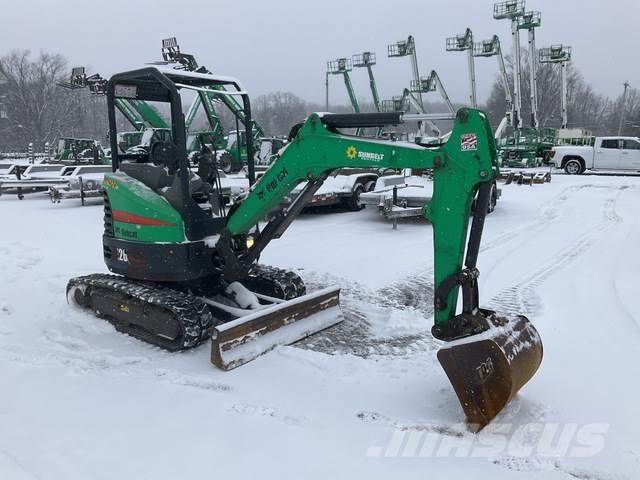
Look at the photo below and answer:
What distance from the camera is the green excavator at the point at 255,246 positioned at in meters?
3.55

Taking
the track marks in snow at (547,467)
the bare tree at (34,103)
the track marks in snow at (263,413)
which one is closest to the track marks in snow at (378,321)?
the track marks in snow at (263,413)

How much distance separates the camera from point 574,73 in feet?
246

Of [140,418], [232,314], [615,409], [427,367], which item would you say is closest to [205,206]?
[232,314]

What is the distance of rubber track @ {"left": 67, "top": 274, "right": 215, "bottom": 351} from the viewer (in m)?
4.74

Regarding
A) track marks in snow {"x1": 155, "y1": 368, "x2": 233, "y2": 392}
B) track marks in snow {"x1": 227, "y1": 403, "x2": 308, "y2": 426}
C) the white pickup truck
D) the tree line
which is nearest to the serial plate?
track marks in snow {"x1": 155, "y1": 368, "x2": 233, "y2": 392}

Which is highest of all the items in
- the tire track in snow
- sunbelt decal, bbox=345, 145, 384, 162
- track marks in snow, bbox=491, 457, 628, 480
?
sunbelt decal, bbox=345, 145, 384, 162

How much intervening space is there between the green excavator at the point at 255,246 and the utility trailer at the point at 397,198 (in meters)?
5.54

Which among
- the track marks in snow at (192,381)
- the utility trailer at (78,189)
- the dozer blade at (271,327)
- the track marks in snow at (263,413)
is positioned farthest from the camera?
the utility trailer at (78,189)

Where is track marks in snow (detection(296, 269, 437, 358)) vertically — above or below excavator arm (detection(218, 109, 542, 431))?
below

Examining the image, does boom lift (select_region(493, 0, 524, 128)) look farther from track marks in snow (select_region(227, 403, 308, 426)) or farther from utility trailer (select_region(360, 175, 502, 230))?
track marks in snow (select_region(227, 403, 308, 426))

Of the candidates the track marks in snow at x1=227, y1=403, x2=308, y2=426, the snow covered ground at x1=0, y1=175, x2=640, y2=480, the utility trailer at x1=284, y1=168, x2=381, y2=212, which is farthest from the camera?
the utility trailer at x1=284, y1=168, x2=381, y2=212

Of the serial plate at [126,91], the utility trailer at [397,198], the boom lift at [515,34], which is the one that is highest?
the boom lift at [515,34]

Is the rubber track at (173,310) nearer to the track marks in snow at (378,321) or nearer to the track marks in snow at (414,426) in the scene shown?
the track marks in snow at (378,321)

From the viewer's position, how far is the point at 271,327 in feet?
16.1
